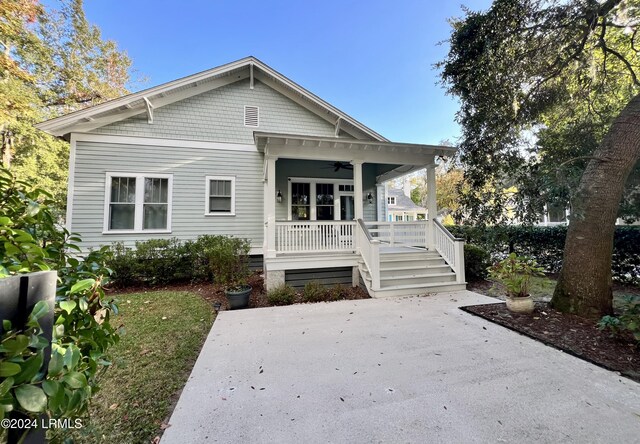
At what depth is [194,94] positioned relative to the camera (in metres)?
8.44

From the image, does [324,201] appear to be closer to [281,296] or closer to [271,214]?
[271,214]

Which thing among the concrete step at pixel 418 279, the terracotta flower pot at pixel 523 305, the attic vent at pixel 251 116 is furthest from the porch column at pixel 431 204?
the attic vent at pixel 251 116

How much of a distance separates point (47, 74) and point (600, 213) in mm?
22408

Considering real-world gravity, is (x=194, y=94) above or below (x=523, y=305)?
above

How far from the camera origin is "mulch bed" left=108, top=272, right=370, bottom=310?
5.84 m

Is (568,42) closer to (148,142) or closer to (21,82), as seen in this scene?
(148,142)

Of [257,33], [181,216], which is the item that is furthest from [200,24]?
[181,216]

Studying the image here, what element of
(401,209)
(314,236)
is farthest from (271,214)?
(401,209)

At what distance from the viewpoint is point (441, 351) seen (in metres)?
3.38

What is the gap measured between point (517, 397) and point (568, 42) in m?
6.92

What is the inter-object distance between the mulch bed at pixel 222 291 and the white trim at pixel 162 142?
14.1 ft

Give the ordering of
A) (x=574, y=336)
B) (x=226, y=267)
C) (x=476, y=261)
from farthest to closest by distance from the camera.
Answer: (x=476, y=261)
(x=226, y=267)
(x=574, y=336)

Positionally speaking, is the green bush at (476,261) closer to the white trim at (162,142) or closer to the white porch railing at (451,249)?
the white porch railing at (451,249)

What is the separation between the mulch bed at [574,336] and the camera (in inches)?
119
